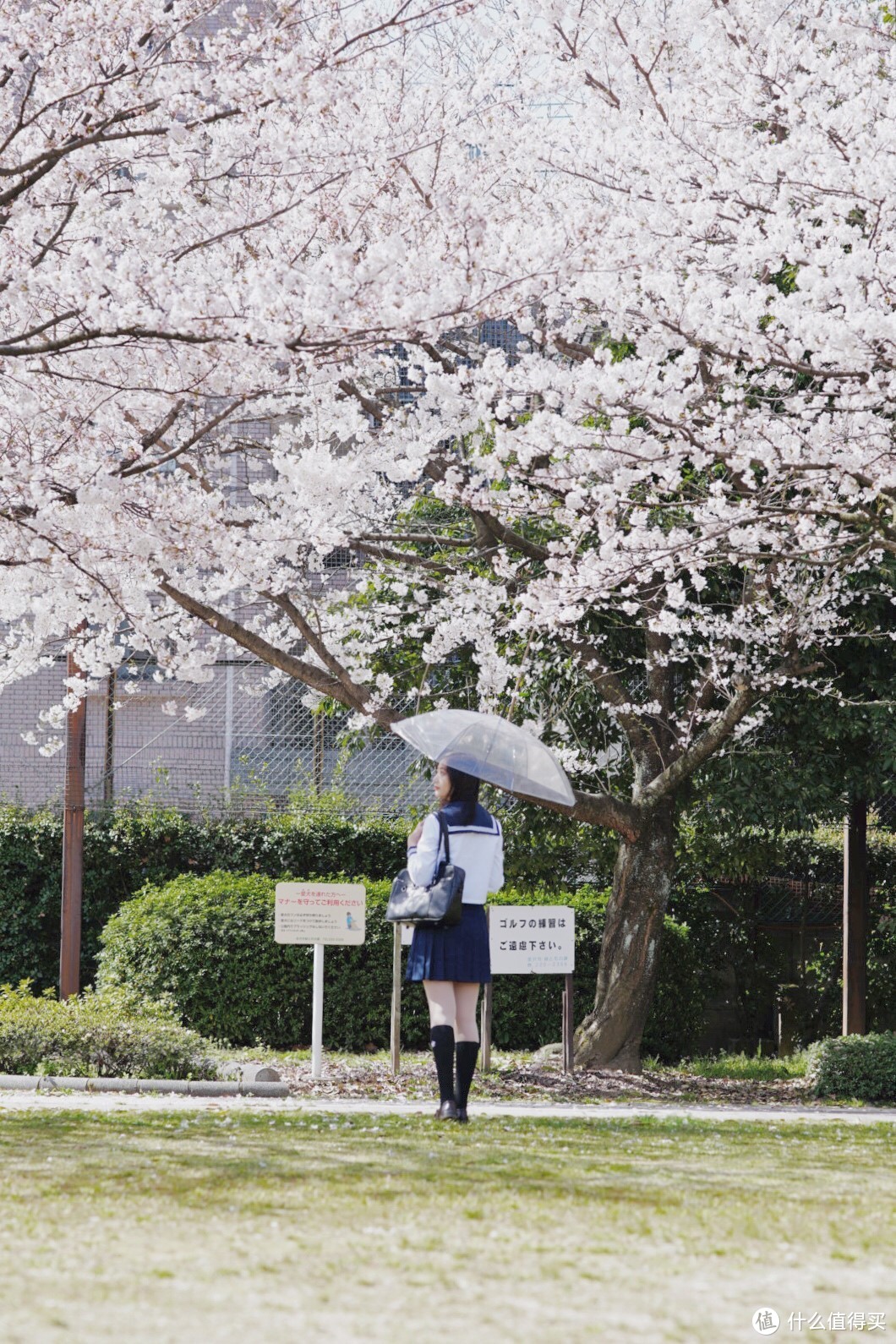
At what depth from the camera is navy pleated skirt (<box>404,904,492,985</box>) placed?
5.90 metres

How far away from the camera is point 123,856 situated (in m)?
13.1

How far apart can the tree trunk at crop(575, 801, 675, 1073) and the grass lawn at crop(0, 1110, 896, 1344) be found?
4.50 meters

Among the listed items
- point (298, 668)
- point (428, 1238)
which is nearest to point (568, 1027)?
point (298, 668)

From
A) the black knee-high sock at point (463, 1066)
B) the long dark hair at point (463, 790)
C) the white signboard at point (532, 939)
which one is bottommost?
the black knee-high sock at point (463, 1066)

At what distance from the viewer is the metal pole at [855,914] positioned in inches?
431

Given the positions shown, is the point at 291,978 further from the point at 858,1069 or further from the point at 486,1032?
the point at 858,1069

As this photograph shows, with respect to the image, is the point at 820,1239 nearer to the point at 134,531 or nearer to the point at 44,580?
the point at 134,531

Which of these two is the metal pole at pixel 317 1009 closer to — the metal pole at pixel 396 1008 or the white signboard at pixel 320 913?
the white signboard at pixel 320 913

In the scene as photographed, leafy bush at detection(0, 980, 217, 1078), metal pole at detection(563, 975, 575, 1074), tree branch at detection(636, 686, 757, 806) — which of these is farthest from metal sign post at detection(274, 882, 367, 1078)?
tree branch at detection(636, 686, 757, 806)

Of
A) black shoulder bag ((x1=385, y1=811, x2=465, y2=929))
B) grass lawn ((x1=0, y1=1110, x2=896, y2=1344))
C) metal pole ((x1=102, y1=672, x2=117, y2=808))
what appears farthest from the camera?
metal pole ((x1=102, y1=672, x2=117, y2=808))

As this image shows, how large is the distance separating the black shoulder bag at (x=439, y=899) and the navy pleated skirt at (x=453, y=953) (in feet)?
0.17

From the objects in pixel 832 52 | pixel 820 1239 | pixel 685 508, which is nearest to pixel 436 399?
pixel 685 508

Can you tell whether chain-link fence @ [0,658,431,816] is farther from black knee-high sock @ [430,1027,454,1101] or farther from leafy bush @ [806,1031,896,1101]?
black knee-high sock @ [430,1027,454,1101]

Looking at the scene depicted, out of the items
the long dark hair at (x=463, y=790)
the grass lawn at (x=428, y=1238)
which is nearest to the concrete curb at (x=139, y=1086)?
the grass lawn at (x=428, y=1238)
